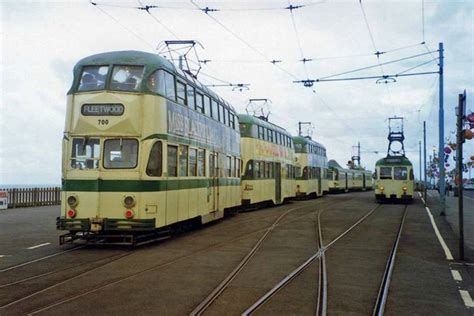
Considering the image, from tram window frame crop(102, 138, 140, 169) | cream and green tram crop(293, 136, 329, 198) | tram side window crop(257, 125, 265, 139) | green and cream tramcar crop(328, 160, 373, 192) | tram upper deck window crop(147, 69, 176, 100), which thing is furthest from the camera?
green and cream tramcar crop(328, 160, 373, 192)

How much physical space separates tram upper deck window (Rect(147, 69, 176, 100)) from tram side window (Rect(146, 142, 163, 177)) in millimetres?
1316

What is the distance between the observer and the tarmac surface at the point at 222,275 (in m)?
6.63

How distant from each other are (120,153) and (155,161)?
2.73ft

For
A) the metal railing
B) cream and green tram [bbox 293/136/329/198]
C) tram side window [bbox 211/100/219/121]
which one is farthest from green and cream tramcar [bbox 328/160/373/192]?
tram side window [bbox 211/100/219/121]


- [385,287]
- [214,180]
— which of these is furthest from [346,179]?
[385,287]

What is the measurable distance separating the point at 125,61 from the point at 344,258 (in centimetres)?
680

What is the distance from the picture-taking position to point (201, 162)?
51.4 feet

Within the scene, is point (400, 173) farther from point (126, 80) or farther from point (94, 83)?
point (94, 83)

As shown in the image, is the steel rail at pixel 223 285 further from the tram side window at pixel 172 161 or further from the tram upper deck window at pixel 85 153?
the tram upper deck window at pixel 85 153

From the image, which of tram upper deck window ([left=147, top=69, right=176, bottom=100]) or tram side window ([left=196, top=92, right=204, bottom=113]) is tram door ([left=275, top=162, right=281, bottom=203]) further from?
tram upper deck window ([left=147, top=69, right=176, bottom=100])

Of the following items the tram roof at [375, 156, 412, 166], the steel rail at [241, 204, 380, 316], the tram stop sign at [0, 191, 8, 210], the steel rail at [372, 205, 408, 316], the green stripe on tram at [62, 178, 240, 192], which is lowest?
the steel rail at [372, 205, 408, 316]

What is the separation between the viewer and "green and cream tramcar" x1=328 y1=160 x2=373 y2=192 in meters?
54.5

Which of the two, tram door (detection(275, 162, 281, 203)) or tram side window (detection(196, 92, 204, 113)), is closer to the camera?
tram side window (detection(196, 92, 204, 113))

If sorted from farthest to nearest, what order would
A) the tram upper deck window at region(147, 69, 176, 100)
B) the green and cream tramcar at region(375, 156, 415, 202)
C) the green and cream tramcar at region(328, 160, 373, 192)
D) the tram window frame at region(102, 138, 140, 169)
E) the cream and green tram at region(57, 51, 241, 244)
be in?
the green and cream tramcar at region(328, 160, 373, 192) → the green and cream tramcar at region(375, 156, 415, 202) → the tram upper deck window at region(147, 69, 176, 100) → the tram window frame at region(102, 138, 140, 169) → the cream and green tram at region(57, 51, 241, 244)
